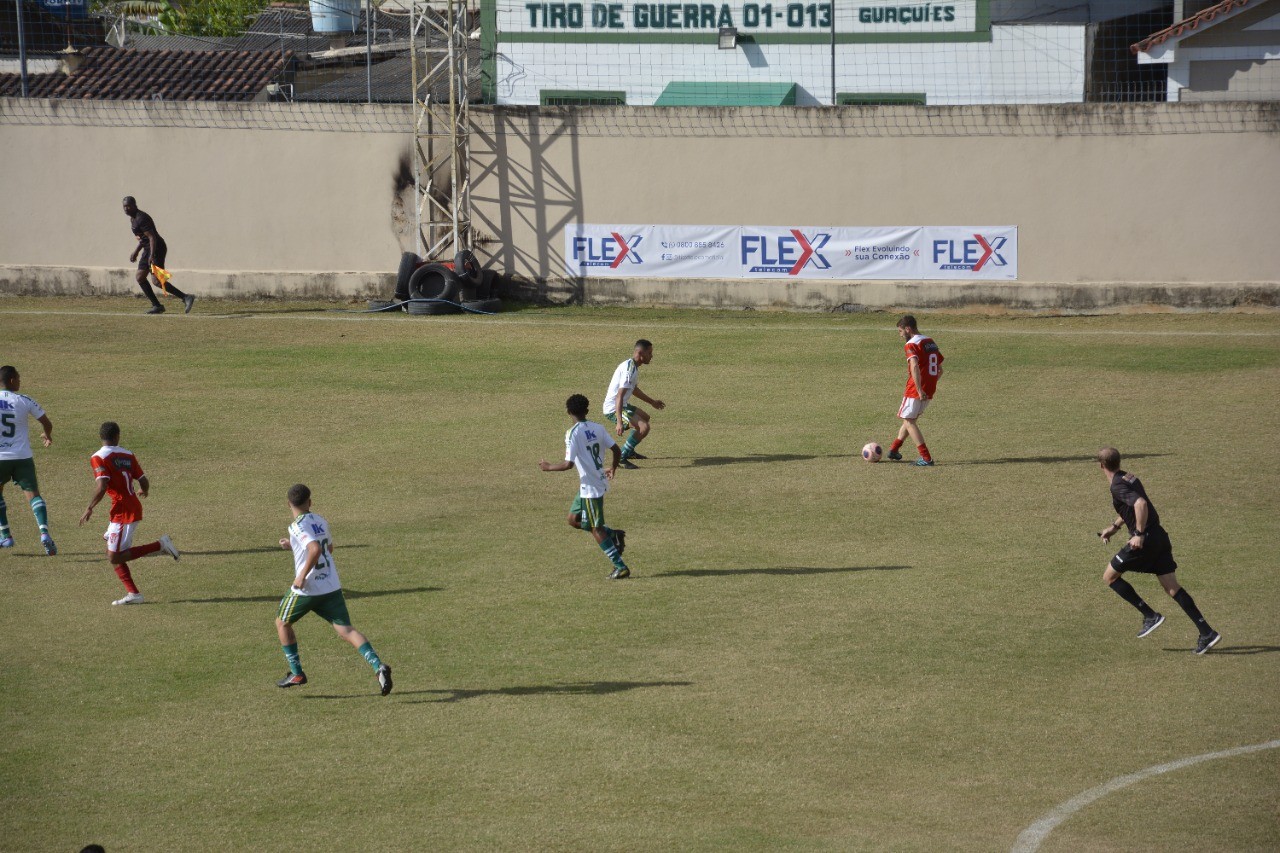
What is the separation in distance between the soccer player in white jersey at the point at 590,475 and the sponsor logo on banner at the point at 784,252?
1570cm

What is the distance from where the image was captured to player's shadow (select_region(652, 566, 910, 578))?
1382cm

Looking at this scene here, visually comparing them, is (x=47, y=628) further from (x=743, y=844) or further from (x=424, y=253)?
(x=424, y=253)

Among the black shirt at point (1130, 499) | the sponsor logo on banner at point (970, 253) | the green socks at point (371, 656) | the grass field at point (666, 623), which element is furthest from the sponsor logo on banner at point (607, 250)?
the green socks at point (371, 656)

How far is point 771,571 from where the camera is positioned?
45.6ft

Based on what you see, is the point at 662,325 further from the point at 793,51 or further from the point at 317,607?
the point at 317,607

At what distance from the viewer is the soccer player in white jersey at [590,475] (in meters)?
13.3

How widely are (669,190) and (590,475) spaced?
53.9 ft

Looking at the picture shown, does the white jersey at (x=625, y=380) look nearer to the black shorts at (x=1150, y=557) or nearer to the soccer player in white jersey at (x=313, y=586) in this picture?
the soccer player in white jersey at (x=313, y=586)

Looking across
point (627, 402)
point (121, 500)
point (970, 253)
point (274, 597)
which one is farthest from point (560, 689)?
point (970, 253)

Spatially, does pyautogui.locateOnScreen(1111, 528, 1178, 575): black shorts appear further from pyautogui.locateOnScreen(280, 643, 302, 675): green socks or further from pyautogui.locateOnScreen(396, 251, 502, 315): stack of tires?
pyautogui.locateOnScreen(396, 251, 502, 315): stack of tires

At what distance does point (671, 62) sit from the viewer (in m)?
34.3

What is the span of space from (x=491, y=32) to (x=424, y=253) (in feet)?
21.5

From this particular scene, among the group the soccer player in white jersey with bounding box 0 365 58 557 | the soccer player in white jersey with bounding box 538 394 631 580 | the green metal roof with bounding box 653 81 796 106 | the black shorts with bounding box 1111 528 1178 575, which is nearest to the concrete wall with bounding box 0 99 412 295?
the green metal roof with bounding box 653 81 796 106

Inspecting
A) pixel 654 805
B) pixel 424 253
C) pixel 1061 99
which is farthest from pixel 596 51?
pixel 654 805
